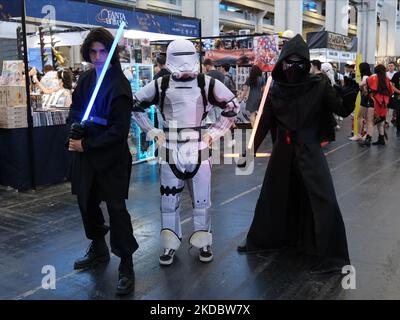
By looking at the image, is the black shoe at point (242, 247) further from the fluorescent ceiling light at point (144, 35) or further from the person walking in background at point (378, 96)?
the person walking in background at point (378, 96)

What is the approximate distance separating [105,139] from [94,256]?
→ 110 cm

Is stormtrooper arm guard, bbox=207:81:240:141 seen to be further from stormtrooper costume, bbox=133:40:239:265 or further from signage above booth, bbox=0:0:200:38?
signage above booth, bbox=0:0:200:38

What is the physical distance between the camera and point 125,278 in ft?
10.2

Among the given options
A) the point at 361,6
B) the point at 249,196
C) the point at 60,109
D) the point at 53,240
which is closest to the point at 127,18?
the point at 60,109

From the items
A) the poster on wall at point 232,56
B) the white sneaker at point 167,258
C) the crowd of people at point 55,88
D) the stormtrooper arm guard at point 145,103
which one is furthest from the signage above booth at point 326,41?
the white sneaker at point 167,258

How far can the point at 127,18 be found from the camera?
772 cm

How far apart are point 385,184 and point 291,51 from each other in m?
3.52

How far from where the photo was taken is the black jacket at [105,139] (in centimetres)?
296

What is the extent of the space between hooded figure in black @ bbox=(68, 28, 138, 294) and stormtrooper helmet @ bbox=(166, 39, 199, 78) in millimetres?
465

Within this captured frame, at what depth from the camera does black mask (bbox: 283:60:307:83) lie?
338 centimetres

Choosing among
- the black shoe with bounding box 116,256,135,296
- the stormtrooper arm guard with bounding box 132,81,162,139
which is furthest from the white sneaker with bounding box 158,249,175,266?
the stormtrooper arm guard with bounding box 132,81,162,139

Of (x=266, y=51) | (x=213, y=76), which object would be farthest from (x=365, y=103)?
(x=213, y=76)

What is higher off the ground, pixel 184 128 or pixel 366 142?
pixel 184 128

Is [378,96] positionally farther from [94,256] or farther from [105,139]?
[105,139]
